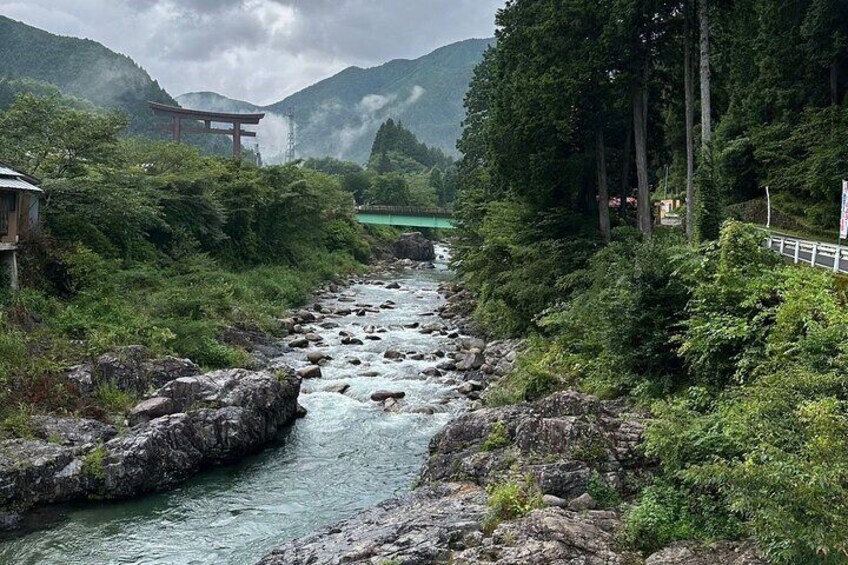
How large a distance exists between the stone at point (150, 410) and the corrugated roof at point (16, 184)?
890 centimetres

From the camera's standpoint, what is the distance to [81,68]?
479 ft

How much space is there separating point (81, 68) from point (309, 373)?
155094 millimetres

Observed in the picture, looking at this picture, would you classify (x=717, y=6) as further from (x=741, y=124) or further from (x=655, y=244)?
(x=741, y=124)

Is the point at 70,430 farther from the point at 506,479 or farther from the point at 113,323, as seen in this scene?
the point at 506,479

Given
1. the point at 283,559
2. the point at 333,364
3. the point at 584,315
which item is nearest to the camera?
the point at 283,559

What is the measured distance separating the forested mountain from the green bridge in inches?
3453

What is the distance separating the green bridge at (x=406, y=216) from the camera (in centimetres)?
6184

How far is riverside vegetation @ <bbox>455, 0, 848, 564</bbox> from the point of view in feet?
27.0

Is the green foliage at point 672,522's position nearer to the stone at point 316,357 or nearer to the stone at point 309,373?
the stone at point 309,373

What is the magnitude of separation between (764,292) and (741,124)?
2799cm

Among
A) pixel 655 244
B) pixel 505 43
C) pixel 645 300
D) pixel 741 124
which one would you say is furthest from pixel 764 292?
pixel 741 124

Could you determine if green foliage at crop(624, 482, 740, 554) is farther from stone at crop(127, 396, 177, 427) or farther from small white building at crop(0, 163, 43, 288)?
small white building at crop(0, 163, 43, 288)

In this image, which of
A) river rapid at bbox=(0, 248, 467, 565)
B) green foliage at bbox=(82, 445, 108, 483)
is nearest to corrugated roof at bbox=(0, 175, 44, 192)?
green foliage at bbox=(82, 445, 108, 483)

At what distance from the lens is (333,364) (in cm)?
2458
